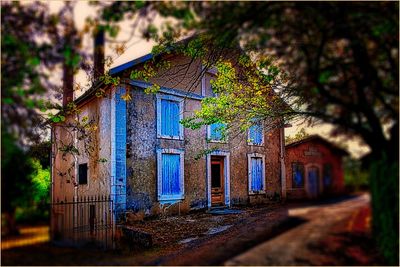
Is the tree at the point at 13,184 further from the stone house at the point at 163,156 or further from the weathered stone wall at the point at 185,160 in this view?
the weathered stone wall at the point at 185,160

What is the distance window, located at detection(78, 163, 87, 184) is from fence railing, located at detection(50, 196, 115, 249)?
984 mm

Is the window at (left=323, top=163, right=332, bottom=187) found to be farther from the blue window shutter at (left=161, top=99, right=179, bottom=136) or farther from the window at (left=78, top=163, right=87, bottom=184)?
the window at (left=78, top=163, right=87, bottom=184)

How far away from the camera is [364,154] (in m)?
2.53

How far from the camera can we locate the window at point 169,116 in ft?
34.9

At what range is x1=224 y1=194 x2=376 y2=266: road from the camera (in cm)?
272

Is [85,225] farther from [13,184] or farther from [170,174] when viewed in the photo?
[13,184]

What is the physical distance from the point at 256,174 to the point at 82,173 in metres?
5.90

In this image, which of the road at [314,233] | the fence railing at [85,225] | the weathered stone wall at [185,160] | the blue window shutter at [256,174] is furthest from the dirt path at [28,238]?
the blue window shutter at [256,174]

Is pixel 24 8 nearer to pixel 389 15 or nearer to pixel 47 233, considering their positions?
pixel 47 233

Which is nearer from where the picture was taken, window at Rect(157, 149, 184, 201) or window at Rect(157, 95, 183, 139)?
window at Rect(157, 149, 184, 201)

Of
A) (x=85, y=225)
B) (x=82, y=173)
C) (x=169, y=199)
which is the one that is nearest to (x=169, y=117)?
(x=169, y=199)

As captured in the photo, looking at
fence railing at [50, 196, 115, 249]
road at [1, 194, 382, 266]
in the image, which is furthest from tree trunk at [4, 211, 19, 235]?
fence railing at [50, 196, 115, 249]

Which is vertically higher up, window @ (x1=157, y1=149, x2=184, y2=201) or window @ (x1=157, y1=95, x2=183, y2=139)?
window @ (x1=157, y1=95, x2=183, y2=139)

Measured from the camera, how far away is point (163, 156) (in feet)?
34.9
